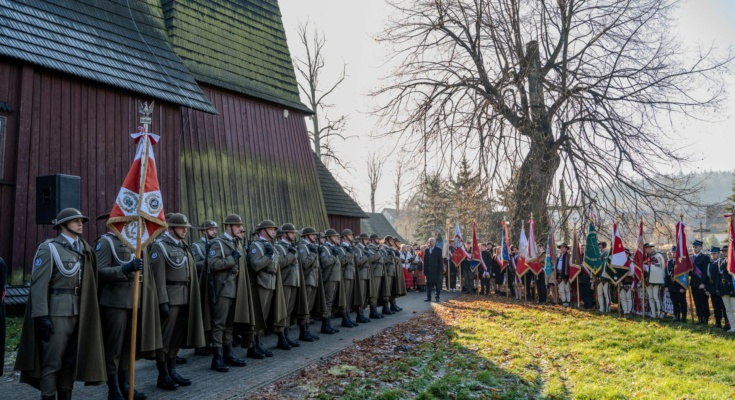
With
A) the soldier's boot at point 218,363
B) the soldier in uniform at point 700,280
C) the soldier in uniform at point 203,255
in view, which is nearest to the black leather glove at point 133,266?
the soldier in uniform at point 203,255

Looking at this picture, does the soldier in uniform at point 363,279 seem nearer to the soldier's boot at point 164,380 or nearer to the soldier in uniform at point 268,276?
the soldier in uniform at point 268,276

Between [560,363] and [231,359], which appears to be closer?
[231,359]

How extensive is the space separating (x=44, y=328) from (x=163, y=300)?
1641 millimetres

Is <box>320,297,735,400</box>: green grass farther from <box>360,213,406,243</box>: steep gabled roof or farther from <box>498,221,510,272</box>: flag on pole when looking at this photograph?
<box>360,213,406,243</box>: steep gabled roof

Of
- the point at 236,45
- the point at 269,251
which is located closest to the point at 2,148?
the point at 269,251

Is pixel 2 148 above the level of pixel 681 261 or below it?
above

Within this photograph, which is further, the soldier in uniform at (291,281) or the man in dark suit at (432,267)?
the man in dark suit at (432,267)

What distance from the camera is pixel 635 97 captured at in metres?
17.3

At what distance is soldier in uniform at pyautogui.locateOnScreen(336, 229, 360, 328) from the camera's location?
12.2 m

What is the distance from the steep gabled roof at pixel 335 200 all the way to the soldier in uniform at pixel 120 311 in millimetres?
15661

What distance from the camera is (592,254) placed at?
49.2 feet

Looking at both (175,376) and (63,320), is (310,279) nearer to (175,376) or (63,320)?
(175,376)

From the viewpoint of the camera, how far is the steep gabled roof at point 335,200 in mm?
22609

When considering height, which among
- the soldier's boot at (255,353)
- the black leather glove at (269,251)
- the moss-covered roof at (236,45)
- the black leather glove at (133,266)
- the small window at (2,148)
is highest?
the moss-covered roof at (236,45)
